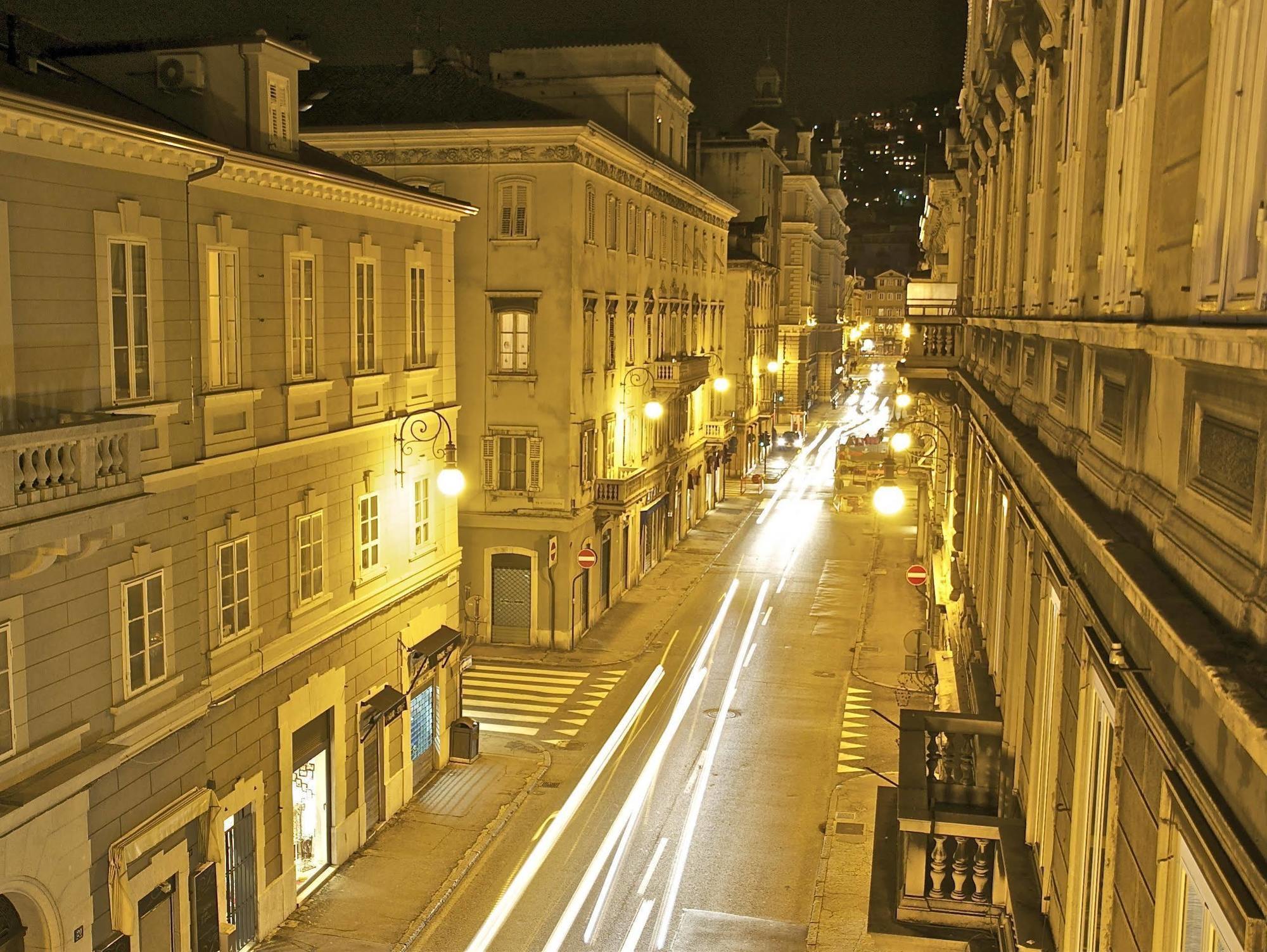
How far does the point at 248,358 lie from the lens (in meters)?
17.5

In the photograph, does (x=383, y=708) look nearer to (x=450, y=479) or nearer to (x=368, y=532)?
(x=368, y=532)

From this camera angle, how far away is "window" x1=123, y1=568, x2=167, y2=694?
14.6m

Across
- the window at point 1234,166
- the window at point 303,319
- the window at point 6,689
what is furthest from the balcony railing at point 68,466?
the window at point 1234,166

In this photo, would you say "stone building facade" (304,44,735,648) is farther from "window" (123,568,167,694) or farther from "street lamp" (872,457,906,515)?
"window" (123,568,167,694)

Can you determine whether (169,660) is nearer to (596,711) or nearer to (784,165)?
(596,711)

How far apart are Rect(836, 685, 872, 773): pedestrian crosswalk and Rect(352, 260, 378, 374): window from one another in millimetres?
13738

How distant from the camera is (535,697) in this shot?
100 ft

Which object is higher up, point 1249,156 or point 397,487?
point 1249,156

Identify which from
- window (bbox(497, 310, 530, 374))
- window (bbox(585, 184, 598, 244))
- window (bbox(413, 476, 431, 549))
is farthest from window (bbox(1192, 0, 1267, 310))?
window (bbox(585, 184, 598, 244))

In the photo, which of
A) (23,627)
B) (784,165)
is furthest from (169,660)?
(784,165)

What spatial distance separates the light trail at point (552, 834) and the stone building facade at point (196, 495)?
326cm

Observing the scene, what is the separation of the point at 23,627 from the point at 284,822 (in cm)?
737

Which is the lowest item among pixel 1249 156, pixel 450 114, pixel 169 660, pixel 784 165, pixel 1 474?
pixel 169 660

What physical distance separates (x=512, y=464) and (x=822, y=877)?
1758 centimetres
